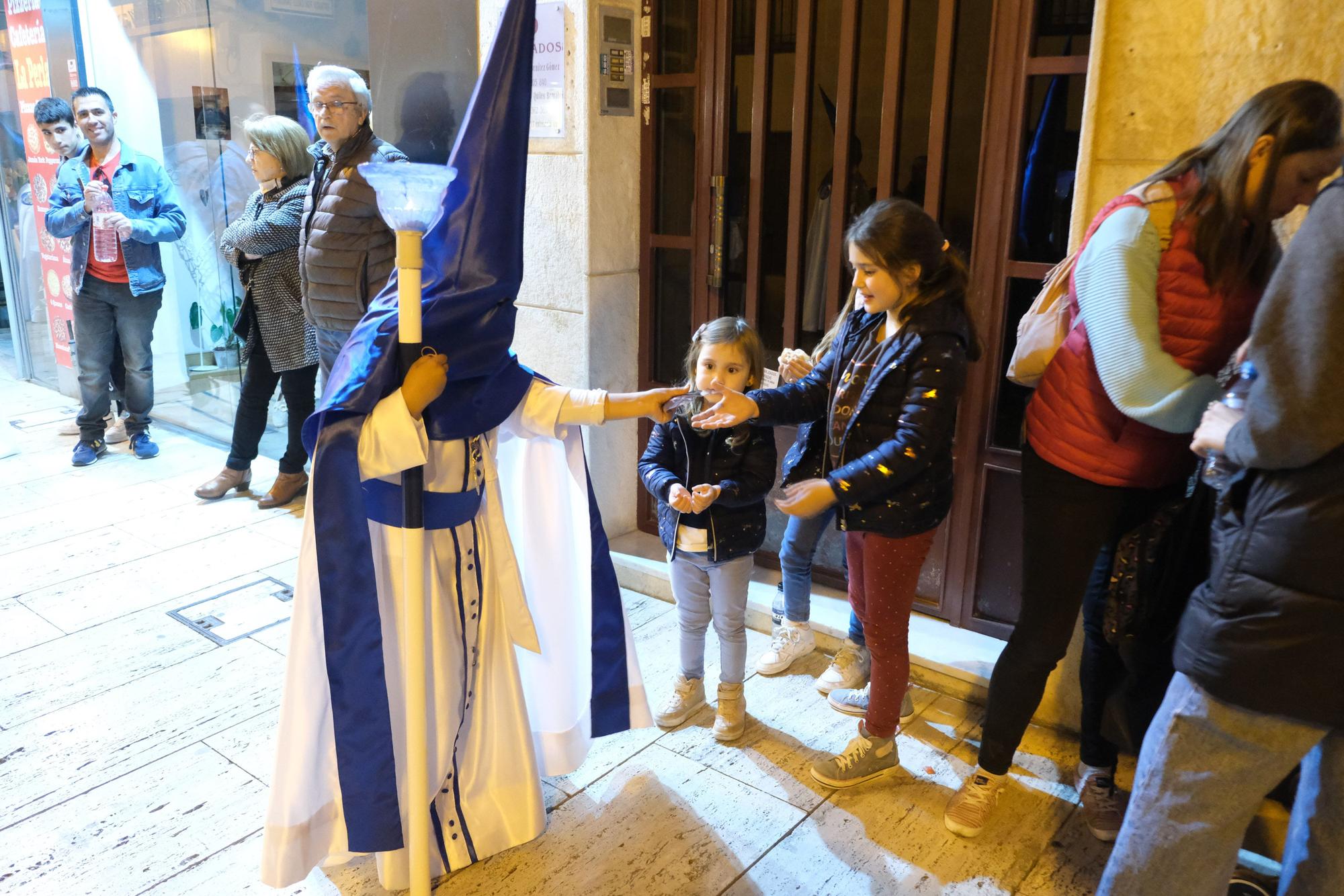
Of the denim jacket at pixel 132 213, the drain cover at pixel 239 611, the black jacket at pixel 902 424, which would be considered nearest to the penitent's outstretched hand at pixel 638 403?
the black jacket at pixel 902 424

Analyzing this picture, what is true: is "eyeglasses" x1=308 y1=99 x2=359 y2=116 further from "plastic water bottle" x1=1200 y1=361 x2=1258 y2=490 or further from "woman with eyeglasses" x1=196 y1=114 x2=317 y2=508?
"plastic water bottle" x1=1200 y1=361 x2=1258 y2=490

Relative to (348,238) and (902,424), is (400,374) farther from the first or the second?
(348,238)

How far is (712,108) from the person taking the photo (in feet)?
11.2

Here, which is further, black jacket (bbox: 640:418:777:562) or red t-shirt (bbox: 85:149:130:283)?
red t-shirt (bbox: 85:149:130:283)

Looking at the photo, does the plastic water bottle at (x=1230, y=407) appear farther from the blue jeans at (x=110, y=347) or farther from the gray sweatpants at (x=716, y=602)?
the blue jeans at (x=110, y=347)

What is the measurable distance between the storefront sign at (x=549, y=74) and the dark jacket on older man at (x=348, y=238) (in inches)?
23.1

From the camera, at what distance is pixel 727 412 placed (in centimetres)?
233

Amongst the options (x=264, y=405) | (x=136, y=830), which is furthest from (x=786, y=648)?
(x=264, y=405)

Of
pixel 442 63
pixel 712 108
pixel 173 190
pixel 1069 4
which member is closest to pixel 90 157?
pixel 173 190

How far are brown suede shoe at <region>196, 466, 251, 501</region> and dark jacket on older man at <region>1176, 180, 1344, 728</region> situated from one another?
4256 mm

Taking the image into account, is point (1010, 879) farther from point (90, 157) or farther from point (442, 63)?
point (90, 157)

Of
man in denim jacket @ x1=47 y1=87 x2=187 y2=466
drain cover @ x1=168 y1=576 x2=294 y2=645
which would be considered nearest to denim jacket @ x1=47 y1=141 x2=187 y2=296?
man in denim jacket @ x1=47 y1=87 x2=187 y2=466

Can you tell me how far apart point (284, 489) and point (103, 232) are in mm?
1650

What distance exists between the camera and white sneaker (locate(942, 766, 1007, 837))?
2344mm
